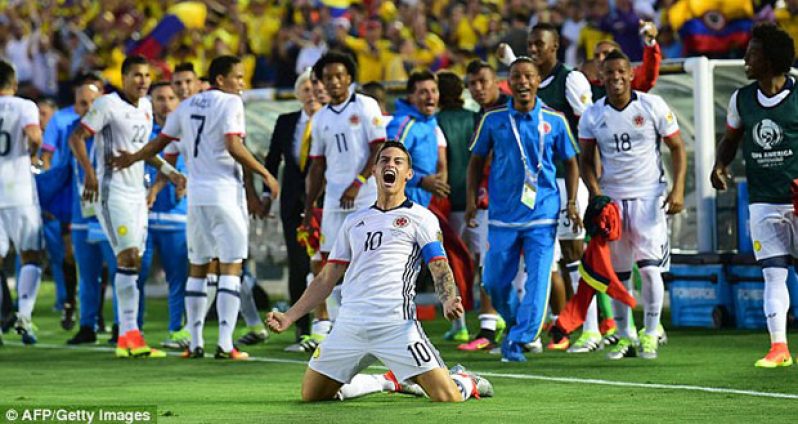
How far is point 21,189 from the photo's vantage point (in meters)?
15.8

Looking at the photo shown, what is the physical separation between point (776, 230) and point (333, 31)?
14.1m

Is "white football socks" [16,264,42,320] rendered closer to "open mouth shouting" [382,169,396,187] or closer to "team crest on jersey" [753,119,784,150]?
"open mouth shouting" [382,169,396,187]

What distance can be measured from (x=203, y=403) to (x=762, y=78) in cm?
464

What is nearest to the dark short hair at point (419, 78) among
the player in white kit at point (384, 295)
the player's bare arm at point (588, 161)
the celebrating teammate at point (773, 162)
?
the player's bare arm at point (588, 161)

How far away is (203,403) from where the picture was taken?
400 inches

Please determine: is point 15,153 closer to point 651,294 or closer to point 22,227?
point 22,227

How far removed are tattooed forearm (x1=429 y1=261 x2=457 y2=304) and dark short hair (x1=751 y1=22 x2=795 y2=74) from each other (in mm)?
3482

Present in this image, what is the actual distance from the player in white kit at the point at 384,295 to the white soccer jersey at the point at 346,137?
12.6 ft

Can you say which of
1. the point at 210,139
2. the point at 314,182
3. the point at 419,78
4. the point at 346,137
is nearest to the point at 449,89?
the point at 419,78

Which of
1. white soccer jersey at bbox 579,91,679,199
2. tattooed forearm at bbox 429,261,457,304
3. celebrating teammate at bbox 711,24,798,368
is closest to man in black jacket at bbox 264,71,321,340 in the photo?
white soccer jersey at bbox 579,91,679,199

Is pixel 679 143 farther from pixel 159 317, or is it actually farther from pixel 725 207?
pixel 159 317

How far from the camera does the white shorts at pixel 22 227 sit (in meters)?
15.8

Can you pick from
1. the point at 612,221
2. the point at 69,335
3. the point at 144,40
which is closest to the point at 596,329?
the point at 612,221

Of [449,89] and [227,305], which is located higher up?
[449,89]
